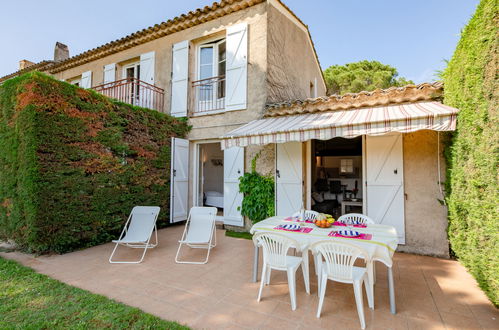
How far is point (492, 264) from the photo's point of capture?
149 inches

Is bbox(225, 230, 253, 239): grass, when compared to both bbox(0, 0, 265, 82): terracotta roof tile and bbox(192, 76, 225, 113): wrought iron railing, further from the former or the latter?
bbox(0, 0, 265, 82): terracotta roof tile

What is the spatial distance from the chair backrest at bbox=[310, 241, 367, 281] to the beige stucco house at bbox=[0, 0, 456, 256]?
318cm

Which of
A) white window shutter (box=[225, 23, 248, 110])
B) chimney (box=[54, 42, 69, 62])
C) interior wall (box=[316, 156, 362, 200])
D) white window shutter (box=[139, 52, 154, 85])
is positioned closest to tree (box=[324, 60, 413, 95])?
interior wall (box=[316, 156, 362, 200])

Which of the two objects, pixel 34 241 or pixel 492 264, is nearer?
pixel 492 264

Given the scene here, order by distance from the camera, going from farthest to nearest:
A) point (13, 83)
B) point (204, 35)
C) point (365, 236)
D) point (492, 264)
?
point (204, 35) → point (13, 83) → point (365, 236) → point (492, 264)

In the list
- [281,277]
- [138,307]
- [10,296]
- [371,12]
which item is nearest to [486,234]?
[281,277]

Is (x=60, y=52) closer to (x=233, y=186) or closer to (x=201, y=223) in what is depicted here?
(x=233, y=186)

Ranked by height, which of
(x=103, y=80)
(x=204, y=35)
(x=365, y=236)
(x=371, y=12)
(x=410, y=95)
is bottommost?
(x=365, y=236)

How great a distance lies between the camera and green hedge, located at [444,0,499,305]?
381 cm

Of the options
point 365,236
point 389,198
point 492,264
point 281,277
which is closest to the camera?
point 492,264

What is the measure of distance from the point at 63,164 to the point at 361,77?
23.4 meters

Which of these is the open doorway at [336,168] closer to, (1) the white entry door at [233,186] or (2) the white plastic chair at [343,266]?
(1) the white entry door at [233,186]

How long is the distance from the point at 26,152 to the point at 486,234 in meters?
10.3

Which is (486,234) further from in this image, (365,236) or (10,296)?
(10,296)
